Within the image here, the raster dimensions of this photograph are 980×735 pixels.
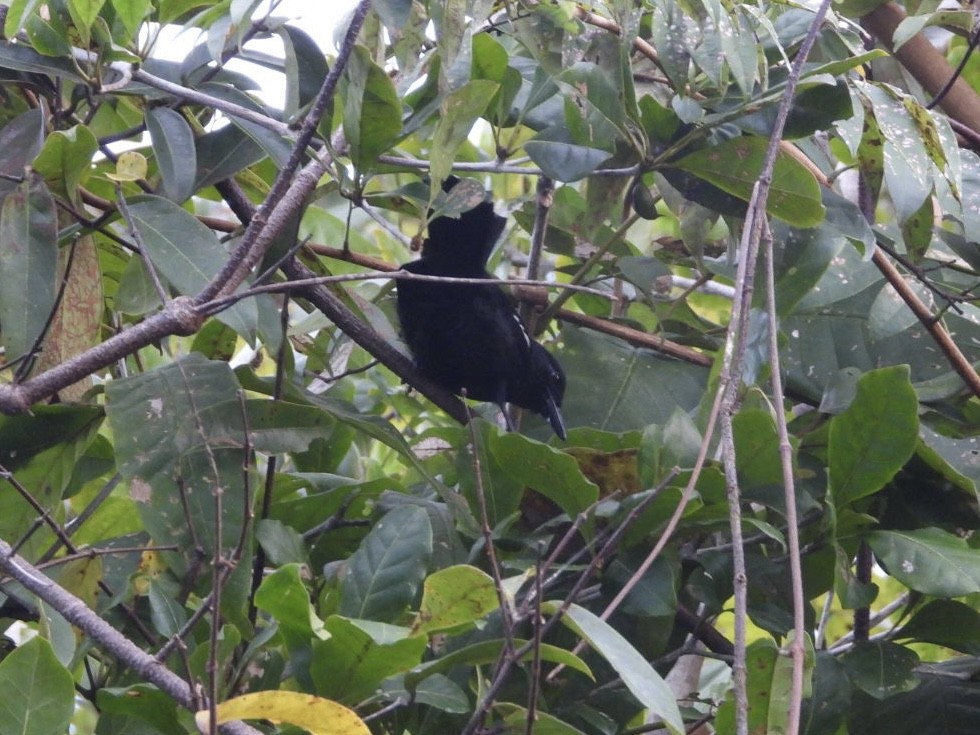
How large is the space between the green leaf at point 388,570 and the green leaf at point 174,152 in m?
0.62

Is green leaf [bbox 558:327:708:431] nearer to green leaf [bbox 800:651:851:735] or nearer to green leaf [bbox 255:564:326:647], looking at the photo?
green leaf [bbox 800:651:851:735]

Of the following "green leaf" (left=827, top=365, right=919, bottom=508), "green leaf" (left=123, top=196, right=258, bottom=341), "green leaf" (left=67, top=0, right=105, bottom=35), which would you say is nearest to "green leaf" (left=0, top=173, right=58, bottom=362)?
"green leaf" (left=123, top=196, right=258, bottom=341)

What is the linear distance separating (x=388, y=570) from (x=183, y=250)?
0.58 m

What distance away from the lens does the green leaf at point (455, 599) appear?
4.21 feet

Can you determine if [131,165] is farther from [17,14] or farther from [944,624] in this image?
[944,624]

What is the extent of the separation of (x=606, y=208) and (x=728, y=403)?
0.92 metres

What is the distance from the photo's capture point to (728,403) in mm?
1290

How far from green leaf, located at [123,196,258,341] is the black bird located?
0.96 metres

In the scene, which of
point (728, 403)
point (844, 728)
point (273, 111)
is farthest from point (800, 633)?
point (273, 111)

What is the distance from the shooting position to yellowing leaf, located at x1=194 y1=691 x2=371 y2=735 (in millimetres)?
1098

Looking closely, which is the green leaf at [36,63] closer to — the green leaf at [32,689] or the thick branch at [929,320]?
the green leaf at [32,689]

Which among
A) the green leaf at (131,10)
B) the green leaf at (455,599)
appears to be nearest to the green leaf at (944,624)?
the green leaf at (455,599)

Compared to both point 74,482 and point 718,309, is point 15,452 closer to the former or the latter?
point 74,482

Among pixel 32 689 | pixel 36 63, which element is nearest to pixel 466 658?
pixel 32 689
